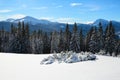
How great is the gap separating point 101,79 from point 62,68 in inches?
172

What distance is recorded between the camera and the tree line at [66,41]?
5628 centimetres

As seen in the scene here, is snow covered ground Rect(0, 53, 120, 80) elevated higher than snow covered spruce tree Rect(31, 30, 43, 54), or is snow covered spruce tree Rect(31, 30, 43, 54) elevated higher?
snow covered ground Rect(0, 53, 120, 80)

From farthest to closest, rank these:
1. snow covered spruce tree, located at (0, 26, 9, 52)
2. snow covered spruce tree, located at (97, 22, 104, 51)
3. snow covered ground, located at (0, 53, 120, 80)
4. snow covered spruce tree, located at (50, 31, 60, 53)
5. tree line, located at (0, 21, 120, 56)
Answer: snow covered spruce tree, located at (50, 31, 60, 53) → snow covered spruce tree, located at (0, 26, 9, 52) → snow covered spruce tree, located at (97, 22, 104, 51) → tree line, located at (0, 21, 120, 56) → snow covered ground, located at (0, 53, 120, 80)

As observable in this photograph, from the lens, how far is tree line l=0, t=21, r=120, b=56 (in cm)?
5628

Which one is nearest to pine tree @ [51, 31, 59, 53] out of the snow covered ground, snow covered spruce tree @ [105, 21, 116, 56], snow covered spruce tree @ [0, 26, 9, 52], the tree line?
the tree line

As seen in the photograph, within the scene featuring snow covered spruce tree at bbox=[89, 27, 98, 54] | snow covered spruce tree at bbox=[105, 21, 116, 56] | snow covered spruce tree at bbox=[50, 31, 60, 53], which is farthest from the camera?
snow covered spruce tree at bbox=[50, 31, 60, 53]

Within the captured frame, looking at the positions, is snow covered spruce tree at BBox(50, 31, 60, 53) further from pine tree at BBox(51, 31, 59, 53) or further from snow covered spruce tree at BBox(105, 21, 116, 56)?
snow covered spruce tree at BBox(105, 21, 116, 56)

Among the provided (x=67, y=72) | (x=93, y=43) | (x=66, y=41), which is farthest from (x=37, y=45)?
(x=67, y=72)

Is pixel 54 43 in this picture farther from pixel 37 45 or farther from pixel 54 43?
pixel 37 45

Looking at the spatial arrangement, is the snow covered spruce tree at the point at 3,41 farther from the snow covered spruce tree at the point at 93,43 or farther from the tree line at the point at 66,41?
the snow covered spruce tree at the point at 93,43

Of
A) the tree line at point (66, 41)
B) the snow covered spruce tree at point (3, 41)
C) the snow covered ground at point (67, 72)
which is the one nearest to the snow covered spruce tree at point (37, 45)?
the tree line at point (66, 41)

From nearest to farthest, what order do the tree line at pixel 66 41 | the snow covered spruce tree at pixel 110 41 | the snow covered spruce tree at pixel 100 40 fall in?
the snow covered spruce tree at pixel 110 41 → the tree line at pixel 66 41 → the snow covered spruce tree at pixel 100 40

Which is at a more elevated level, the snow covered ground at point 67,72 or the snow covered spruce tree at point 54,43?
the snow covered ground at point 67,72

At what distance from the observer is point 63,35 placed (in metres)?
65.9
